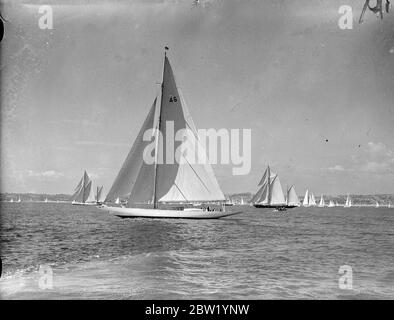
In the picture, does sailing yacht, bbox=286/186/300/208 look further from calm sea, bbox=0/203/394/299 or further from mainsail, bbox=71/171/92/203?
calm sea, bbox=0/203/394/299

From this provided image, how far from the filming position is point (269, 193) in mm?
98938

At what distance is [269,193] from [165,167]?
62.6 meters

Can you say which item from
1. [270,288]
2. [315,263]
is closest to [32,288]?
[270,288]

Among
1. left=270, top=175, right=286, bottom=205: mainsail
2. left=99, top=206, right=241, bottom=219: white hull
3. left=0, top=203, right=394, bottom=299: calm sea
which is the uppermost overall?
left=270, top=175, right=286, bottom=205: mainsail

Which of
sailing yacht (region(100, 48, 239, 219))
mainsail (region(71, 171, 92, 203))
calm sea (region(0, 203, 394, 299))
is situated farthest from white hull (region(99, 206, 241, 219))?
mainsail (region(71, 171, 92, 203))

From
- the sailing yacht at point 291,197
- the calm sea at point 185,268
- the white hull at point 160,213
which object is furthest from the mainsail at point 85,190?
the calm sea at point 185,268

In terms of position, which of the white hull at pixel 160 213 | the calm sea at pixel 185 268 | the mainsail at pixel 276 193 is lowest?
the calm sea at pixel 185 268

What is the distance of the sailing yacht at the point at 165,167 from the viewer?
40125 millimetres

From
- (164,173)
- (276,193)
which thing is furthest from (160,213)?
(276,193)

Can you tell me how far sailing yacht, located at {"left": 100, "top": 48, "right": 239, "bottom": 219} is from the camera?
40.1 metres

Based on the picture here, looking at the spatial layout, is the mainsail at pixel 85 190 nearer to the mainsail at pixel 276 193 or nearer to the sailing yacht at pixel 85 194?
the sailing yacht at pixel 85 194

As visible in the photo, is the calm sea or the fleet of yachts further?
the fleet of yachts

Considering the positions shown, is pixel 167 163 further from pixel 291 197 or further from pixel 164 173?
pixel 291 197
